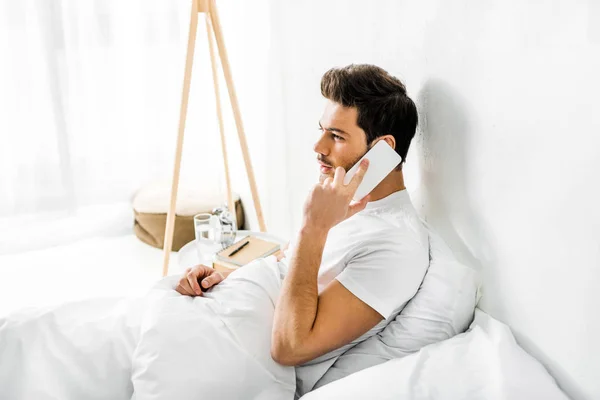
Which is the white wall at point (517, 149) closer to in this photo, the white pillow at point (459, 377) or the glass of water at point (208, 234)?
the white pillow at point (459, 377)

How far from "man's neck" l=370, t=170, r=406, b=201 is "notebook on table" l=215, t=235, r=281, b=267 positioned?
0.67 meters

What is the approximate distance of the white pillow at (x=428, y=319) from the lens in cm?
113

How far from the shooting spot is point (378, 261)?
1147 millimetres

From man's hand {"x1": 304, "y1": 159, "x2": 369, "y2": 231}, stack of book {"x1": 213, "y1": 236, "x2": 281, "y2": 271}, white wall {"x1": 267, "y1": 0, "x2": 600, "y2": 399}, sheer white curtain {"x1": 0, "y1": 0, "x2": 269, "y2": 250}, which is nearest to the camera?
white wall {"x1": 267, "y1": 0, "x2": 600, "y2": 399}

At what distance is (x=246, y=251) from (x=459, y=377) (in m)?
1.12

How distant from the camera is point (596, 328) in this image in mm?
886

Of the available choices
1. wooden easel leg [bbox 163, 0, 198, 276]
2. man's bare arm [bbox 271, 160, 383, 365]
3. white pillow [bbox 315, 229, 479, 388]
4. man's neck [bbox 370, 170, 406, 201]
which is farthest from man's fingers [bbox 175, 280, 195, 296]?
wooden easel leg [bbox 163, 0, 198, 276]

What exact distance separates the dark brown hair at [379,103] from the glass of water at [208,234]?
98 cm

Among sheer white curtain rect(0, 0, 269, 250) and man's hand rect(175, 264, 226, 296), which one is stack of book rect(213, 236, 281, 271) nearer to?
man's hand rect(175, 264, 226, 296)

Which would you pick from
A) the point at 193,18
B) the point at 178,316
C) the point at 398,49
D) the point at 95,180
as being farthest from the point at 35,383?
the point at 95,180

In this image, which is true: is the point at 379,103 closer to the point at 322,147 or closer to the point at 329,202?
the point at 322,147

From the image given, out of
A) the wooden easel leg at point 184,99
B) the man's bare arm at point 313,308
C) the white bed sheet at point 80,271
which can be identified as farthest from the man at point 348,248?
the white bed sheet at point 80,271

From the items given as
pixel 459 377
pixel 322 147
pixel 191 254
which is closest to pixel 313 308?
pixel 459 377

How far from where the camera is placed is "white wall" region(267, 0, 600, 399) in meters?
0.88
